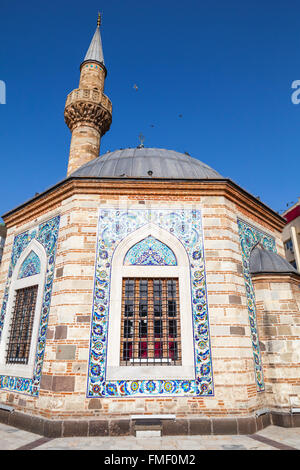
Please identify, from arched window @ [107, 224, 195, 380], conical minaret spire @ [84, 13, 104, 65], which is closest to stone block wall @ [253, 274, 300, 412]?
arched window @ [107, 224, 195, 380]

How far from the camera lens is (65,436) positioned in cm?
505

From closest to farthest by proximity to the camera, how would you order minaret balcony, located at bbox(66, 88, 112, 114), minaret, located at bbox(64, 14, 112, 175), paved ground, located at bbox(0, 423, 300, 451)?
1. paved ground, located at bbox(0, 423, 300, 451)
2. minaret, located at bbox(64, 14, 112, 175)
3. minaret balcony, located at bbox(66, 88, 112, 114)

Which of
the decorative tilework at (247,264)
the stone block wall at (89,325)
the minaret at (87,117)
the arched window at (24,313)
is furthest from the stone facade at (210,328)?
the minaret at (87,117)

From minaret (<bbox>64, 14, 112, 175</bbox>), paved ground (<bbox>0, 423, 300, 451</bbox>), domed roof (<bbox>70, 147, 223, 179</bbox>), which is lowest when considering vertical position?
paved ground (<bbox>0, 423, 300, 451</bbox>)

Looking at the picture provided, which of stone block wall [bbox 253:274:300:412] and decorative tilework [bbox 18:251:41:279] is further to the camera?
decorative tilework [bbox 18:251:41:279]

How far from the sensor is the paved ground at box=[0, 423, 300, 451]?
451 cm

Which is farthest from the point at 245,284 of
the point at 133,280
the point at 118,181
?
the point at 118,181

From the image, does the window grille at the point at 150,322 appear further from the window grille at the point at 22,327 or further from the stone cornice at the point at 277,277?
the window grille at the point at 22,327

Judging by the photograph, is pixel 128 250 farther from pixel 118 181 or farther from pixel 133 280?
pixel 118 181

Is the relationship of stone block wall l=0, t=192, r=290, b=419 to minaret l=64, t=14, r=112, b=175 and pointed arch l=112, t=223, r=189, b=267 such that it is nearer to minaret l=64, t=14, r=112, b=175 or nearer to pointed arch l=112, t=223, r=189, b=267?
pointed arch l=112, t=223, r=189, b=267

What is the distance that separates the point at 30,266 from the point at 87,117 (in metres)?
8.76

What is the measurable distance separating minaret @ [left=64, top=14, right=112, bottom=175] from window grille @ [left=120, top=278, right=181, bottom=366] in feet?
26.6

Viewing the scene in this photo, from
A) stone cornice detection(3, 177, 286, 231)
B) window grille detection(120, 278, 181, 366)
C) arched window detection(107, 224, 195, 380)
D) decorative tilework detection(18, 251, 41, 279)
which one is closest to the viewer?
arched window detection(107, 224, 195, 380)

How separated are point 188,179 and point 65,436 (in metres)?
5.67
